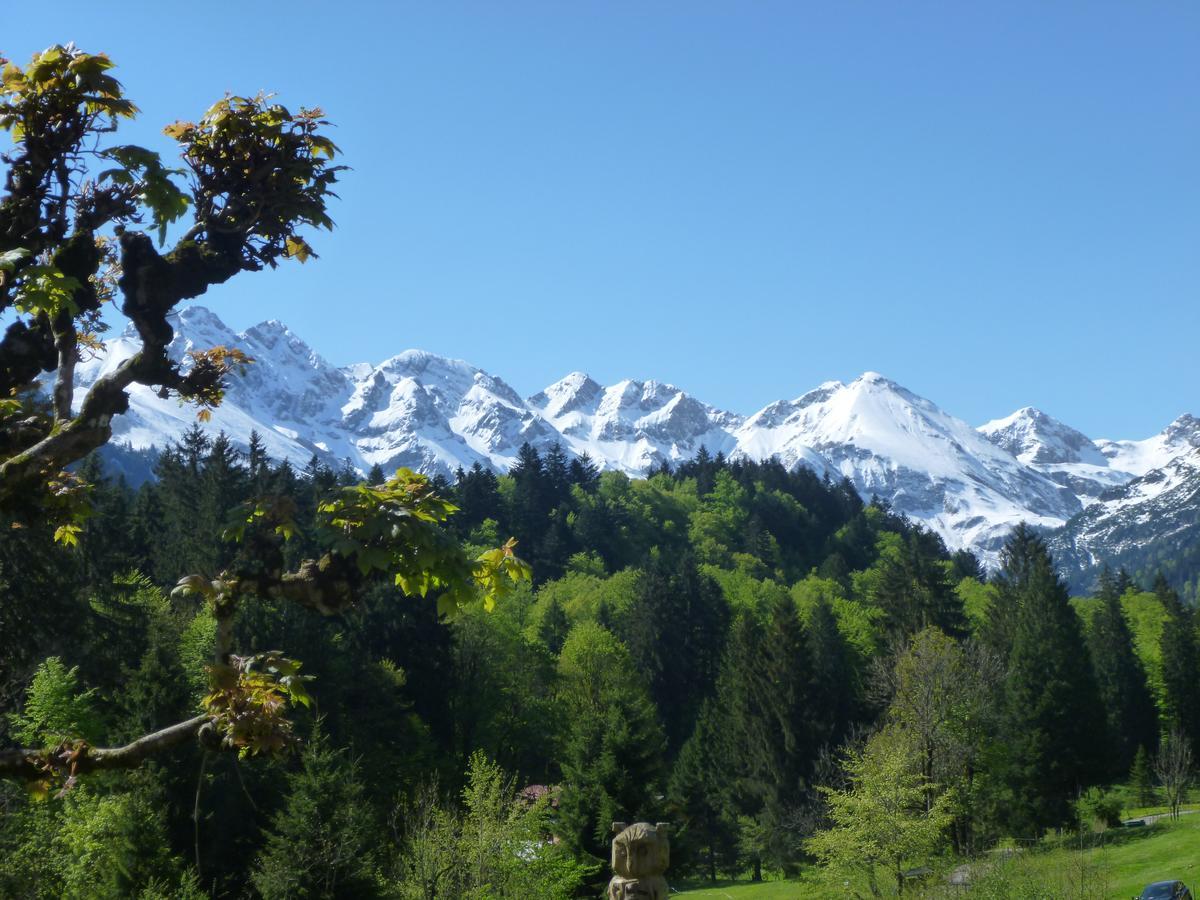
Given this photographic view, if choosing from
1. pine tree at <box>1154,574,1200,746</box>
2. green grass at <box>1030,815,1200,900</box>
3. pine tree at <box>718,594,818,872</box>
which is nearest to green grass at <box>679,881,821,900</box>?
pine tree at <box>718,594,818,872</box>

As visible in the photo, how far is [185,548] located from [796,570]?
8565 centimetres

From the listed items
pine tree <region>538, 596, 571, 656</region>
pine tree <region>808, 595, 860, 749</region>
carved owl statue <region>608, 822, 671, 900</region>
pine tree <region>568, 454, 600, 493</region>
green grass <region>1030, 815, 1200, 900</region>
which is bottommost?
green grass <region>1030, 815, 1200, 900</region>

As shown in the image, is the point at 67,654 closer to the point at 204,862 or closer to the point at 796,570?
the point at 204,862

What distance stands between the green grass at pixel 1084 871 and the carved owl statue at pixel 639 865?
15792mm

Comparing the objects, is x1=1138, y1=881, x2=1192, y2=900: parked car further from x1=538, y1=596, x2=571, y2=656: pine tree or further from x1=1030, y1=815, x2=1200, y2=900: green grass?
x1=538, y1=596, x2=571, y2=656: pine tree

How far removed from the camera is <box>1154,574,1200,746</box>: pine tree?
7962 cm

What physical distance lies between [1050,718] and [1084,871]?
36.2 metres

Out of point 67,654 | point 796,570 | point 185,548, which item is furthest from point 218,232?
point 796,570

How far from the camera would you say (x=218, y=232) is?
22.7ft

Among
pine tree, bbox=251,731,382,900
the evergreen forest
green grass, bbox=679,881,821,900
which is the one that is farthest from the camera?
green grass, bbox=679,881,821,900

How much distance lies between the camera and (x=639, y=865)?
41.2 ft

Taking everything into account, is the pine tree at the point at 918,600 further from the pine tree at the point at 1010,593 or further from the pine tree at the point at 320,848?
the pine tree at the point at 320,848

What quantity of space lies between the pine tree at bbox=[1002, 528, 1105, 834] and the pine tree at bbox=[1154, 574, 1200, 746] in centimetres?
1972

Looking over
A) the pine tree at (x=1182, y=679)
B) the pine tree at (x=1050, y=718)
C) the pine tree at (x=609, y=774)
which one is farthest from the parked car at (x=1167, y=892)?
the pine tree at (x=1182, y=679)
